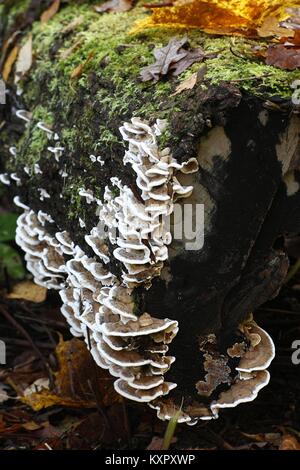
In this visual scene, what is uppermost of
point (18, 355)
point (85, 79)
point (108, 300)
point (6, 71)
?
point (85, 79)

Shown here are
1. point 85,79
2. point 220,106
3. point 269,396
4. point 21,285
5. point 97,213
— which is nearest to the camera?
point 220,106

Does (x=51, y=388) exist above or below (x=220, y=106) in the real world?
below

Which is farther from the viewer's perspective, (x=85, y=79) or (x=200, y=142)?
(x=85, y=79)

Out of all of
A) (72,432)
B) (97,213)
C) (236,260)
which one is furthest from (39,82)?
(72,432)

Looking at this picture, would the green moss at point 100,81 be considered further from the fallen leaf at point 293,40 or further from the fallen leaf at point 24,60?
the fallen leaf at point 293,40

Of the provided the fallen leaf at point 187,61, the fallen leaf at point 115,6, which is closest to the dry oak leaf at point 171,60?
the fallen leaf at point 187,61

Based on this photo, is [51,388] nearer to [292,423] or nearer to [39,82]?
[292,423]

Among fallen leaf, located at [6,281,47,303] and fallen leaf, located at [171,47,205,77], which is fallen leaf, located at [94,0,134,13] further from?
fallen leaf, located at [6,281,47,303]
